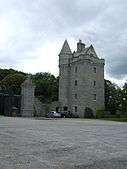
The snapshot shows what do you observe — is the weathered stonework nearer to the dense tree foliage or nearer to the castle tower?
the castle tower

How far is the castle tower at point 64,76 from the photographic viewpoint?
76531 mm

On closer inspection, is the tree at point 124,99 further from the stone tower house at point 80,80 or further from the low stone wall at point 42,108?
the low stone wall at point 42,108

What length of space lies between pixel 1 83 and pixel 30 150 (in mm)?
78400

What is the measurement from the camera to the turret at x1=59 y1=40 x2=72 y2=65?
78688 millimetres

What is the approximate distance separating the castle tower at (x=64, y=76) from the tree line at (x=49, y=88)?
4.53 metres

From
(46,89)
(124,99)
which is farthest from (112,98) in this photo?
(46,89)

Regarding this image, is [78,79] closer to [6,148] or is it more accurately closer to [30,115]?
[30,115]

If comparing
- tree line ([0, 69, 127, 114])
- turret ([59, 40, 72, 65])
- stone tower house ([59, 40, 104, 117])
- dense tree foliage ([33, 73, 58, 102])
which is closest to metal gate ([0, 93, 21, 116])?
tree line ([0, 69, 127, 114])

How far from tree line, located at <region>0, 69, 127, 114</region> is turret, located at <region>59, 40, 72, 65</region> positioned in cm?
999

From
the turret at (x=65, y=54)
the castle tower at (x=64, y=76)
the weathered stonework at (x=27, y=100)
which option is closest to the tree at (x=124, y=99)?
the castle tower at (x=64, y=76)

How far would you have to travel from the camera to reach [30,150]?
12.3 meters

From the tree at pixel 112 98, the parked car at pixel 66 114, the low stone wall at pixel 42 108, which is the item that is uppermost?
the tree at pixel 112 98

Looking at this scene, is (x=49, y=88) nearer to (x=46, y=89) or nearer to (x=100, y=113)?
(x=46, y=89)

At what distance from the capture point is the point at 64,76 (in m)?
78.3
